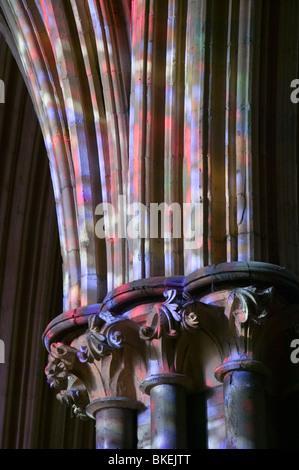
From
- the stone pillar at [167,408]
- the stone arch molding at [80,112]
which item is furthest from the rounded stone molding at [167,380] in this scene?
the stone arch molding at [80,112]

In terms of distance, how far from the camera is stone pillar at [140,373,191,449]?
5.36m

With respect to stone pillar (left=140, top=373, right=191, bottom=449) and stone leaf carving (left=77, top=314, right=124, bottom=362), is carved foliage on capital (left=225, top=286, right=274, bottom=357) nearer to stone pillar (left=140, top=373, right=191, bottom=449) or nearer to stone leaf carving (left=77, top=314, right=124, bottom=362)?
stone pillar (left=140, top=373, right=191, bottom=449)

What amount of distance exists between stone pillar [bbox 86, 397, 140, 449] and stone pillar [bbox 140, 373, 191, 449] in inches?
6.8

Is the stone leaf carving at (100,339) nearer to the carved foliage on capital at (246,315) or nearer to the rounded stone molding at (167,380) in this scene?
the rounded stone molding at (167,380)

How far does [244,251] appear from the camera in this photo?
5785mm

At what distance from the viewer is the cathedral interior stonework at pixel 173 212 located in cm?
552

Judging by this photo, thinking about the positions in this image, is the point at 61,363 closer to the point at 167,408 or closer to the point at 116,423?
the point at 116,423

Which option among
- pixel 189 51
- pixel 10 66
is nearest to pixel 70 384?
pixel 189 51

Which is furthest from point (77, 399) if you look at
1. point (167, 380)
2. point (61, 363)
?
point (167, 380)

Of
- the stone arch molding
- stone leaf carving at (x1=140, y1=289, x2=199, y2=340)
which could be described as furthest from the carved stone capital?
the stone arch molding

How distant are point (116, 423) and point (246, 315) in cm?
88

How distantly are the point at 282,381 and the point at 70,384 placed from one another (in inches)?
44.8
